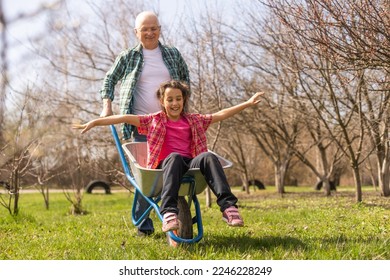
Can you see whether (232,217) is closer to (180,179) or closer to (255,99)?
(180,179)

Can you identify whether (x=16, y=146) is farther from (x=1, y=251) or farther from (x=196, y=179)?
(x=196, y=179)

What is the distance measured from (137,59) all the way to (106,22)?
596cm

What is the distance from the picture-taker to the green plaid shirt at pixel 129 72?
4.10 metres

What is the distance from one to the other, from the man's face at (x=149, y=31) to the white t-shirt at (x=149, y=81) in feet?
0.24

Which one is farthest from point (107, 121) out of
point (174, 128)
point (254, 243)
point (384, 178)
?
point (384, 178)

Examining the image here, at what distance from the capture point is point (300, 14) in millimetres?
4141

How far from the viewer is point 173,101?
11.5 feet

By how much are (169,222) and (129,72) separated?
5.35ft

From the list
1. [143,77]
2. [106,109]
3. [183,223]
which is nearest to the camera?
[183,223]

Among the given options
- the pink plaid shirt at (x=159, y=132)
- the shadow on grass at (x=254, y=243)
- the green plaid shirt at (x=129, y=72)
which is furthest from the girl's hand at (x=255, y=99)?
the shadow on grass at (x=254, y=243)

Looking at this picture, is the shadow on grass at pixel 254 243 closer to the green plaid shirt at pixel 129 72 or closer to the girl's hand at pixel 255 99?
the girl's hand at pixel 255 99

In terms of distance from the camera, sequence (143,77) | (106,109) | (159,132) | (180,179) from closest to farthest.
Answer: (180,179), (159,132), (106,109), (143,77)

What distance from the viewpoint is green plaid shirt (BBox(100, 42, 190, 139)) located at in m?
4.10

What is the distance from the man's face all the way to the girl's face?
70 centimetres
